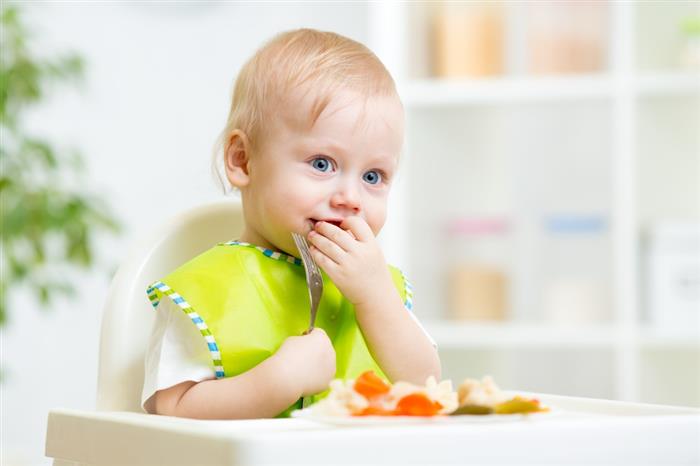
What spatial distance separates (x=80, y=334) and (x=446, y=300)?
1.00m

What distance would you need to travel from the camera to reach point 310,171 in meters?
0.99

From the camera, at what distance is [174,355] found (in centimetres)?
95

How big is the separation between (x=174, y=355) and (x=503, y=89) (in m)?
1.83

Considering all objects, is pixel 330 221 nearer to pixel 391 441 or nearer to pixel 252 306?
pixel 252 306

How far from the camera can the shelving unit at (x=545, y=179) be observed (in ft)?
8.34

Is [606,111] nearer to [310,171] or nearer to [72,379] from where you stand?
[72,379]

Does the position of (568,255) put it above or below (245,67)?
below

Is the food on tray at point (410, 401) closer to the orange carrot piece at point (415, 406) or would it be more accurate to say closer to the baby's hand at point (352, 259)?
the orange carrot piece at point (415, 406)

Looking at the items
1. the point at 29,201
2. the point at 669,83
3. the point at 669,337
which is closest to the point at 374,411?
the point at 29,201

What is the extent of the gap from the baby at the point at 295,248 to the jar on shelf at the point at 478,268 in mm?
1656

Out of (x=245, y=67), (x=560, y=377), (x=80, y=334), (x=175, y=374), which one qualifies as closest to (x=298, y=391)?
(x=175, y=374)

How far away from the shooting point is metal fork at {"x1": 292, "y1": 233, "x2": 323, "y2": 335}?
3.22 ft

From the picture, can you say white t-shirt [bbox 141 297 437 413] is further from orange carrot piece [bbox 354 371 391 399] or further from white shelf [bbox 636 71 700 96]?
white shelf [bbox 636 71 700 96]

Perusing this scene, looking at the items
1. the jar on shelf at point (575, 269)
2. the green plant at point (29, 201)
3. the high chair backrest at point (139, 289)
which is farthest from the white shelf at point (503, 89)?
the high chair backrest at point (139, 289)
